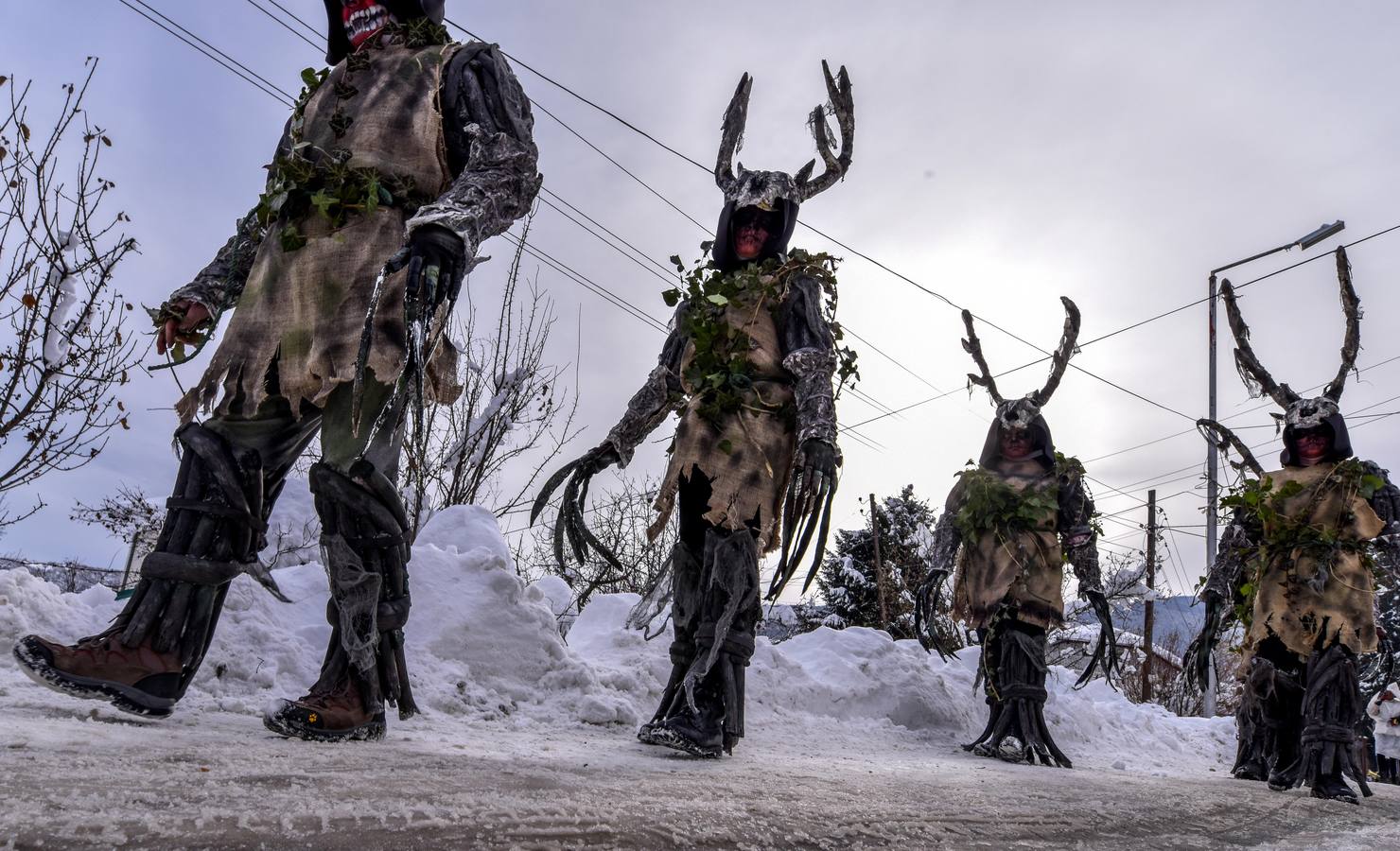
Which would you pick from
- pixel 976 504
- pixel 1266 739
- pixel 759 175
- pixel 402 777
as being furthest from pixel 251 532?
pixel 1266 739

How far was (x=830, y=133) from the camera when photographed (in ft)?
14.1

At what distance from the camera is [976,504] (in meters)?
5.69

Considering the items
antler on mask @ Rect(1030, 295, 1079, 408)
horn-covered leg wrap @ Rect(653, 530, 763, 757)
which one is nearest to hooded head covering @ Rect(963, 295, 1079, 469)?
antler on mask @ Rect(1030, 295, 1079, 408)

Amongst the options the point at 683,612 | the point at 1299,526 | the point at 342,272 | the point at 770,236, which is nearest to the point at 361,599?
the point at 342,272

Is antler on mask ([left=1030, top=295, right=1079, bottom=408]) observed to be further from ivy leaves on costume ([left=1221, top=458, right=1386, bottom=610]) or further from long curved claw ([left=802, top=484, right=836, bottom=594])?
long curved claw ([left=802, top=484, right=836, bottom=594])

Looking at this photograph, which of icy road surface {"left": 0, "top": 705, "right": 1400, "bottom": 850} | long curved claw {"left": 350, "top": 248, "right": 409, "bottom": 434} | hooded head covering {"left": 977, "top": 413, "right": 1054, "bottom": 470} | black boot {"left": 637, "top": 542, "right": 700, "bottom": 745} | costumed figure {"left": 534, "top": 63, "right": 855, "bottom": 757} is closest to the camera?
icy road surface {"left": 0, "top": 705, "right": 1400, "bottom": 850}

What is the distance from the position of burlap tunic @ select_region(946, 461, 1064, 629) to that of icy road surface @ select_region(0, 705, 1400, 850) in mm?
2174

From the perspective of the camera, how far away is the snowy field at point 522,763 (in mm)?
1387

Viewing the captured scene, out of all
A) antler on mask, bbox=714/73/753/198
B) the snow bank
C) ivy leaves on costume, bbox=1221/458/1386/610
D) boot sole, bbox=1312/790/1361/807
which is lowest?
boot sole, bbox=1312/790/1361/807

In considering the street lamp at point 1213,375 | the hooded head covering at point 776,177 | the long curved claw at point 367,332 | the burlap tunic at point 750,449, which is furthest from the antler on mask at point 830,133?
the street lamp at point 1213,375

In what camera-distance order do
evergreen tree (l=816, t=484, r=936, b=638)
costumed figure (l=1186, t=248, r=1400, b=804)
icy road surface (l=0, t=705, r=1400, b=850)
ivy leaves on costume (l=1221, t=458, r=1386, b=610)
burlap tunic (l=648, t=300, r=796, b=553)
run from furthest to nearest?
1. evergreen tree (l=816, t=484, r=936, b=638)
2. ivy leaves on costume (l=1221, t=458, r=1386, b=610)
3. costumed figure (l=1186, t=248, r=1400, b=804)
4. burlap tunic (l=648, t=300, r=796, b=553)
5. icy road surface (l=0, t=705, r=1400, b=850)

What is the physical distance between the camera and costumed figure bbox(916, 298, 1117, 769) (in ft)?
17.7

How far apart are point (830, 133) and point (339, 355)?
2.55 m

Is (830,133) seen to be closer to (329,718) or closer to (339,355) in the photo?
(339,355)
